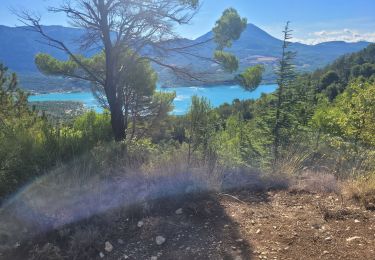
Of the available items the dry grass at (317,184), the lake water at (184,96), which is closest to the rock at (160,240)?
the dry grass at (317,184)

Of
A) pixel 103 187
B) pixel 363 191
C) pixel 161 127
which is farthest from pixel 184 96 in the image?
pixel 363 191

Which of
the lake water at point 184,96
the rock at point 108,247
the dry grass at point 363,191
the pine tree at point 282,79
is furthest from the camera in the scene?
the pine tree at point 282,79

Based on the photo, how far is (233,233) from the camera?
3.58 meters

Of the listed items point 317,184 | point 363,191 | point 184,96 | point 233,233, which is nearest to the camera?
point 233,233

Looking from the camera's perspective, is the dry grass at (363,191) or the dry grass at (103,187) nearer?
the dry grass at (103,187)

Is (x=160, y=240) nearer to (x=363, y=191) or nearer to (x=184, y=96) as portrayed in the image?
(x=363, y=191)

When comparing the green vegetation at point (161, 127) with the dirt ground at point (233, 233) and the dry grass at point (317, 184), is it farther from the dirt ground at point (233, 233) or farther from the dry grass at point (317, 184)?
the dirt ground at point (233, 233)

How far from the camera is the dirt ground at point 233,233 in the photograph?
3.25 metres

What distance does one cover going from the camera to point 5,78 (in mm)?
19141

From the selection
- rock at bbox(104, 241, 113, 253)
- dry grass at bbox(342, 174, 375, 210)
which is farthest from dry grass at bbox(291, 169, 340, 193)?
rock at bbox(104, 241, 113, 253)

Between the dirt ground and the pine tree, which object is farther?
the pine tree

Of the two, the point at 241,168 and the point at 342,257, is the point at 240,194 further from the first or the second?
the point at 342,257

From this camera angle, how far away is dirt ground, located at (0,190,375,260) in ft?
10.7

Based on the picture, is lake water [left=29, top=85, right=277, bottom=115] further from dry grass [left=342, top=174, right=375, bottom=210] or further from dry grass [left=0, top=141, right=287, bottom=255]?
dry grass [left=342, top=174, right=375, bottom=210]
